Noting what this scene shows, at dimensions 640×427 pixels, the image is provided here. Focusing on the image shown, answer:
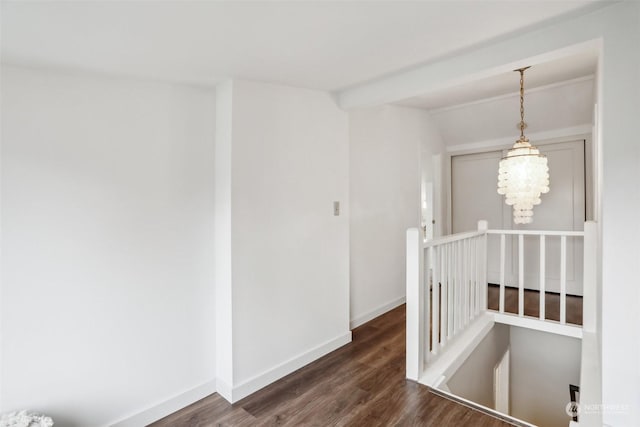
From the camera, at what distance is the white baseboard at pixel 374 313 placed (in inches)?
133

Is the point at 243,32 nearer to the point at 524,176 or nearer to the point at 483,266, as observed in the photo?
the point at 524,176

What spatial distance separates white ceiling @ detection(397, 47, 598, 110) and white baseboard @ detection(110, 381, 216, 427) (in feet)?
11.5

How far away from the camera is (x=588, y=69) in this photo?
2994 millimetres

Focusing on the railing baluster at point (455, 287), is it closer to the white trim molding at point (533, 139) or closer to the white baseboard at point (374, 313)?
the white baseboard at point (374, 313)

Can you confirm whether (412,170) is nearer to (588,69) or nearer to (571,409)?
(588,69)

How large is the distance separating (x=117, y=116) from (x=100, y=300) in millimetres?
1070

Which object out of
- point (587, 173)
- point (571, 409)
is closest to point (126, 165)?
point (571, 409)

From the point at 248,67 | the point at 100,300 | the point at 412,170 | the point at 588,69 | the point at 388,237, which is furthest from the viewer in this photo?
the point at 412,170

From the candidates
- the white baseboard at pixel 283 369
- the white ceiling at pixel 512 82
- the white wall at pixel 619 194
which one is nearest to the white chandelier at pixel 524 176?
the white ceiling at pixel 512 82

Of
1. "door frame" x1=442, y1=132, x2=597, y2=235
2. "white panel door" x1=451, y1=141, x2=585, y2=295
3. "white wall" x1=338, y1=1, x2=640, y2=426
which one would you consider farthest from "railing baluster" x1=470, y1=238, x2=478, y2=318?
"white panel door" x1=451, y1=141, x2=585, y2=295

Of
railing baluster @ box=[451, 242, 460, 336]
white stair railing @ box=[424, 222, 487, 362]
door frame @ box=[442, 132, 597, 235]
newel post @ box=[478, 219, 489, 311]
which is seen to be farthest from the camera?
door frame @ box=[442, 132, 597, 235]

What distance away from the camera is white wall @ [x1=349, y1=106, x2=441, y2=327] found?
11.3 ft

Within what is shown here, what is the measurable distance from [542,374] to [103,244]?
4.01 meters

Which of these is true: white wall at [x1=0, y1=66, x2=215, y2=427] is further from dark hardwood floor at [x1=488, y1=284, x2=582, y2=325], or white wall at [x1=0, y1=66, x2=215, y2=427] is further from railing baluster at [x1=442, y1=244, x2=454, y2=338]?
dark hardwood floor at [x1=488, y1=284, x2=582, y2=325]
